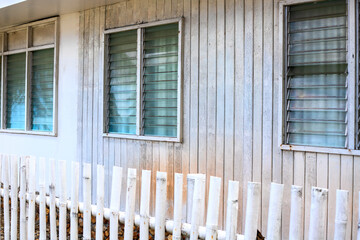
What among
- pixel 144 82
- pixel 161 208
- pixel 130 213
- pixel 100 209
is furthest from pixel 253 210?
pixel 144 82

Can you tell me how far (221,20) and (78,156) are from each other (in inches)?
117

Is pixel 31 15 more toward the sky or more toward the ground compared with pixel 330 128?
more toward the sky

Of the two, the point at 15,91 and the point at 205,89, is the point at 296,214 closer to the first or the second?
Result: the point at 205,89

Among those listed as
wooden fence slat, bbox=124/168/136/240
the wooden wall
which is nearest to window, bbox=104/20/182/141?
the wooden wall

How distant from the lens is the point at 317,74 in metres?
3.48

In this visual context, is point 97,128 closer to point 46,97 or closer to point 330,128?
point 46,97

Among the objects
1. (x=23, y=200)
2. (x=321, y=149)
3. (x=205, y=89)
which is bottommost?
(x=23, y=200)

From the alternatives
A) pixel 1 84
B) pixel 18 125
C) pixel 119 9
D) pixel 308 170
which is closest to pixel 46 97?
pixel 18 125

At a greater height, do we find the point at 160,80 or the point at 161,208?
the point at 160,80

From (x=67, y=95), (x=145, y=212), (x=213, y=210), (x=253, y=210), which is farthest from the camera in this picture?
(x=67, y=95)

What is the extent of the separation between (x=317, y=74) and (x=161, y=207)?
2112 mm

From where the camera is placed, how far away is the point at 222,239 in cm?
217

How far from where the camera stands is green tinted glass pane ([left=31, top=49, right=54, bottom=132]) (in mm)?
5926

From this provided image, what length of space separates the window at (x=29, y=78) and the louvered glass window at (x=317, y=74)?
12.5 feet
